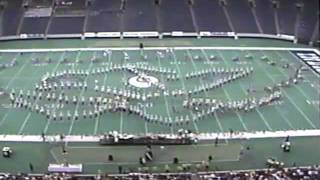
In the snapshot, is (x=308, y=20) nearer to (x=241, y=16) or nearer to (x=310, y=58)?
(x=241, y=16)

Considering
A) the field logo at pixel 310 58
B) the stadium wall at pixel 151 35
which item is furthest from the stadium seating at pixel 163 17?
the field logo at pixel 310 58

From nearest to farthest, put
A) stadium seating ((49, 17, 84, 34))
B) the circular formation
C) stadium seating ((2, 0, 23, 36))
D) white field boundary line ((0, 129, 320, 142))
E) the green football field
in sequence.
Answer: white field boundary line ((0, 129, 320, 142)), the green football field, the circular formation, stadium seating ((2, 0, 23, 36)), stadium seating ((49, 17, 84, 34))

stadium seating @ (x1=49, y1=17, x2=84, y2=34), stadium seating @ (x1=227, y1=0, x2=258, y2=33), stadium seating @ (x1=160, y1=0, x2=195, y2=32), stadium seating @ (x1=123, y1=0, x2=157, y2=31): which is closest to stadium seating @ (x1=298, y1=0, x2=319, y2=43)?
stadium seating @ (x1=227, y1=0, x2=258, y2=33)

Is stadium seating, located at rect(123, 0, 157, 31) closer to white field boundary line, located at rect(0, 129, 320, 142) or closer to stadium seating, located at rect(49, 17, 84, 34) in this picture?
stadium seating, located at rect(49, 17, 84, 34)

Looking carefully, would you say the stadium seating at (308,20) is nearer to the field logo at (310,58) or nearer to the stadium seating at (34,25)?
the field logo at (310,58)

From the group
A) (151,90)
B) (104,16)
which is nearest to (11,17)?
(104,16)

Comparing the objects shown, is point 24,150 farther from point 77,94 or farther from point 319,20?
point 319,20

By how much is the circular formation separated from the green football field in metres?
0.06

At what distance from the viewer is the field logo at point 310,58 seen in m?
40.8

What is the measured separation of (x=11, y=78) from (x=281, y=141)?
17600mm

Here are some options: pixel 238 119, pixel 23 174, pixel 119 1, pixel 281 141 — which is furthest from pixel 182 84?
pixel 119 1

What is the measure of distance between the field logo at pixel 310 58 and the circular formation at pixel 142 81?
36.7ft

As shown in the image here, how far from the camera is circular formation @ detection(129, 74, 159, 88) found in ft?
119

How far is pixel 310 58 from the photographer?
43.2 meters
